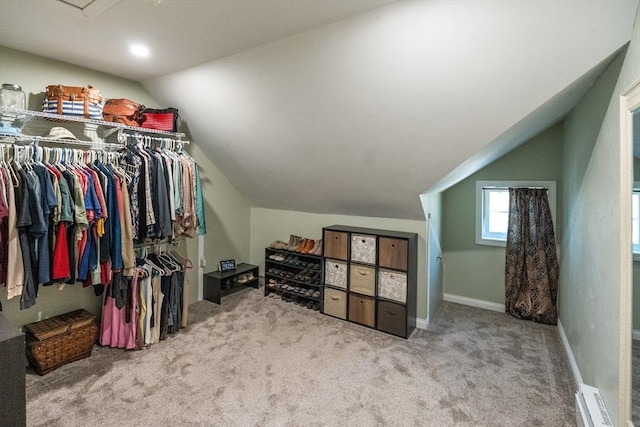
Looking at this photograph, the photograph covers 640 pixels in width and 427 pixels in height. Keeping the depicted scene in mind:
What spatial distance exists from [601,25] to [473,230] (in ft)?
9.26

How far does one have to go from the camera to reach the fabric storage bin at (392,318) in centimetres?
315

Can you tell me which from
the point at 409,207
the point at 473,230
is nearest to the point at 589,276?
the point at 409,207

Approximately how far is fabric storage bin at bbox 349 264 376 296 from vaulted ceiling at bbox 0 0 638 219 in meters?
0.73

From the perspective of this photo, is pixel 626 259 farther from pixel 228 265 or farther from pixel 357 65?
pixel 228 265

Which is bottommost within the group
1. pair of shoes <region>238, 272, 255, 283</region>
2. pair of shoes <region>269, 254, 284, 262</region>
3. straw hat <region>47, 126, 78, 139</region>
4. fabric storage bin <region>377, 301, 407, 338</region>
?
fabric storage bin <region>377, 301, 407, 338</region>

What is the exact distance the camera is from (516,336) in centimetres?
324

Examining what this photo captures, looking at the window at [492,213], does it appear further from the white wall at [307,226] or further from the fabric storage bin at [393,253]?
the fabric storage bin at [393,253]

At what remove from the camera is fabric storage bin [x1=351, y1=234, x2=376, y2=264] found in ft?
11.1

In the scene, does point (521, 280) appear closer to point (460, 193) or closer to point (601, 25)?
point (460, 193)

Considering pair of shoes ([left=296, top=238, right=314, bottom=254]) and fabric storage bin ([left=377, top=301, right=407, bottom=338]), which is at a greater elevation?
pair of shoes ([left=296, top=238, right=314, bottom=254])

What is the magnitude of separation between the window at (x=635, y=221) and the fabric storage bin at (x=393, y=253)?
1.77m

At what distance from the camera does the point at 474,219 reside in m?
4.05

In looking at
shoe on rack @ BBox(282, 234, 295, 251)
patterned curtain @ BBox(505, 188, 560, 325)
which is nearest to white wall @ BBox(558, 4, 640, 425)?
patterned curtain @ BBox(505, 188, 560, 325)

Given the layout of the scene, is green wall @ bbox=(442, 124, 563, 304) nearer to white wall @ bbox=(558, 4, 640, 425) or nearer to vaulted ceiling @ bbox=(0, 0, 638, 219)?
white wall @ bbox=(558, 4, 640, 425)
